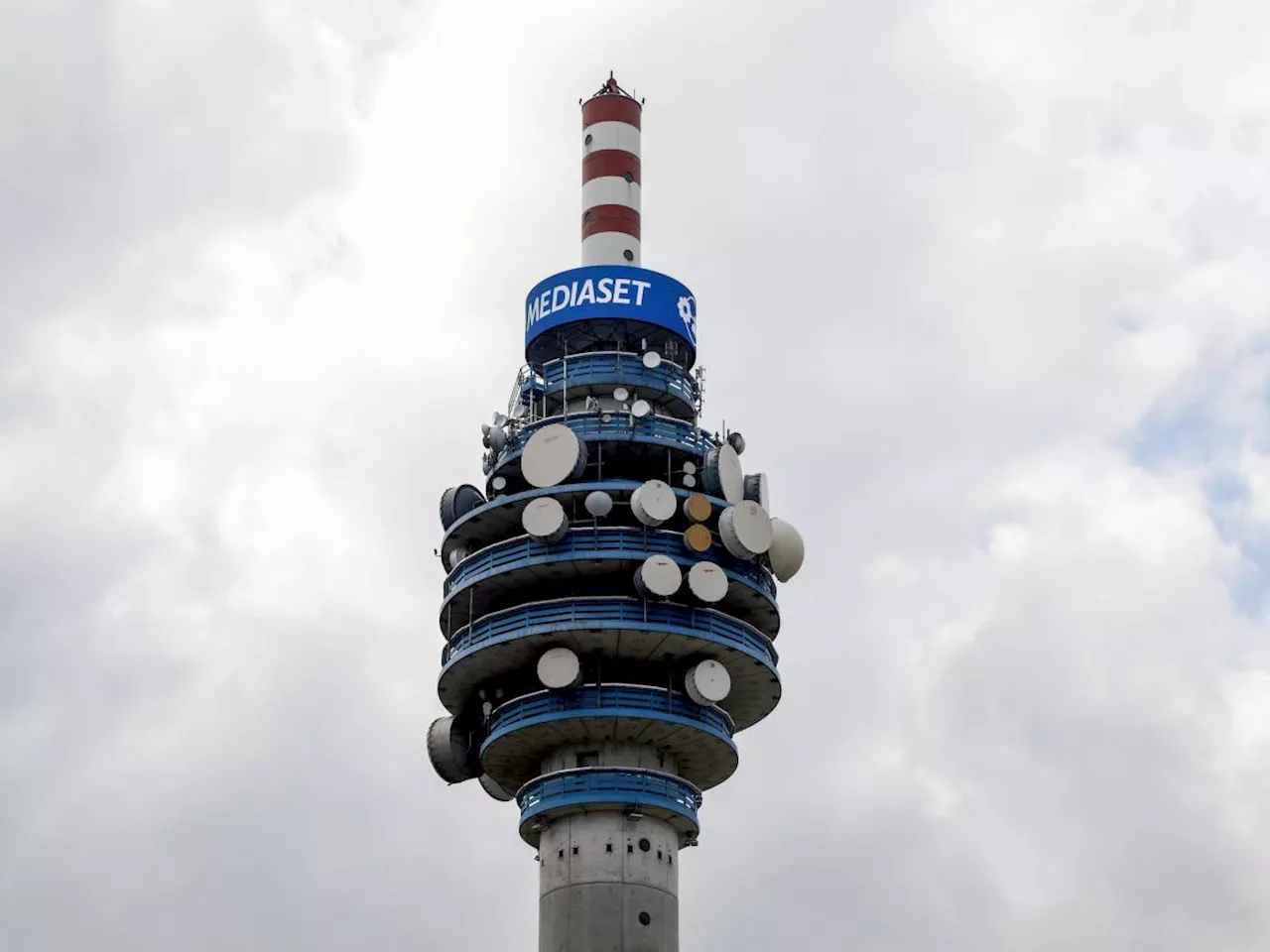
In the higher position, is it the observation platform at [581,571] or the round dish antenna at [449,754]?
the observation platform at [581,571]

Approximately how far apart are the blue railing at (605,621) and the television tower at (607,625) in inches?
2.9

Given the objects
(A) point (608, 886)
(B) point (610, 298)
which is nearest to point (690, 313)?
(B) point (610, 298)

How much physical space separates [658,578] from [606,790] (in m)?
7.37

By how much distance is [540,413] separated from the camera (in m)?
77.6

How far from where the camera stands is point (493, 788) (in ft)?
251

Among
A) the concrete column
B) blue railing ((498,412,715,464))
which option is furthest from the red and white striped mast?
the concrete column

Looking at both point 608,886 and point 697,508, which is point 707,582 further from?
point 608,886

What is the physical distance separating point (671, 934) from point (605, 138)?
105 feet

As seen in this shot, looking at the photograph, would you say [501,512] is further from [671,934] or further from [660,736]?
[671,934]

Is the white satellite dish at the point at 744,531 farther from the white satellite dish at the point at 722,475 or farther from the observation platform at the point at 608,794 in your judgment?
the observation platform at the point at 608,794

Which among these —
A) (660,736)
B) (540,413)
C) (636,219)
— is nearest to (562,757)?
(660,736)

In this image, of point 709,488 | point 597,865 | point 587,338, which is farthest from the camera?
point 587,338

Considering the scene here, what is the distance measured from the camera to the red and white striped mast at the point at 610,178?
80.6 m

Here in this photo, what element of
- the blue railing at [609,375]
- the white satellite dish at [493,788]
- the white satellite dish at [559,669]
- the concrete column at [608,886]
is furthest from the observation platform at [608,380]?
the concrete column at [608,886]
